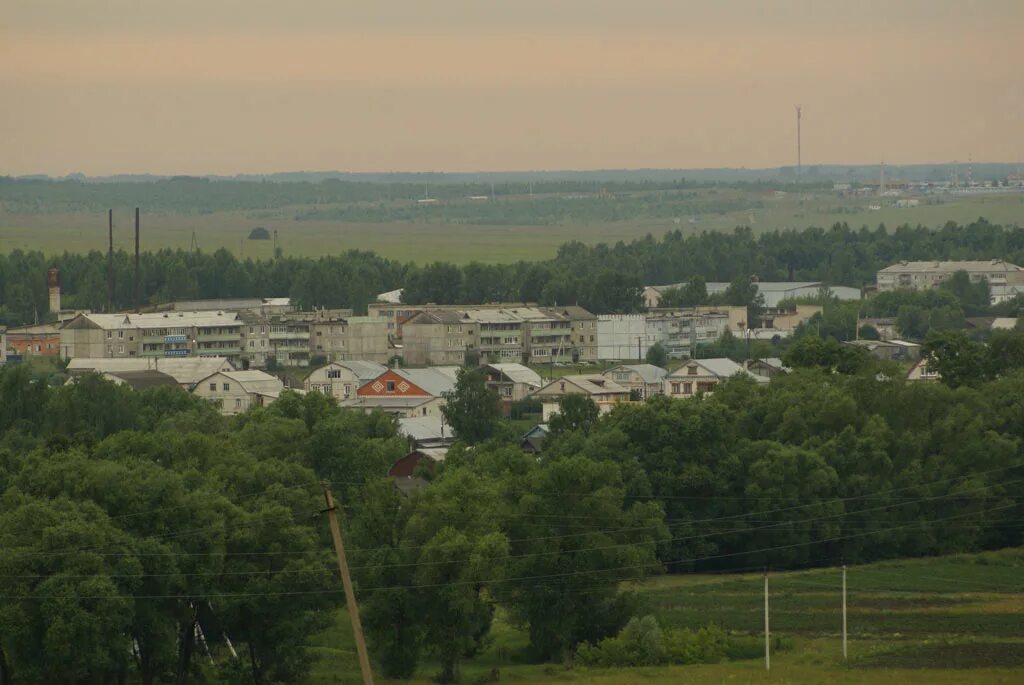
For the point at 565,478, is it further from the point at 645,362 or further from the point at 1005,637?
the point at 645,362

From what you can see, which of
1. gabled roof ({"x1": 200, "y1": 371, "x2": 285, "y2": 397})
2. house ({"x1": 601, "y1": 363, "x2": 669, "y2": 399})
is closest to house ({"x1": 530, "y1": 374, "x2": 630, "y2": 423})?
house ({"x1": 601, "y1": 363, "x2": 669, "y2": 399})

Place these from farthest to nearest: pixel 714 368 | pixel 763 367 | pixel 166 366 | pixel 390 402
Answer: pixel 166 366 < pixel 714 368 < pixel 763 367 < pixel 390 402

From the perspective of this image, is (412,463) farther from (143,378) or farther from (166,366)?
(166,366)

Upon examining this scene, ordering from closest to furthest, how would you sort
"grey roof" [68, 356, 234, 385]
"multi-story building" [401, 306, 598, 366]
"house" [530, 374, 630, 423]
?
"house" [530, 374, 630, 423] < "grey roof" [68, 356, 234, 385] < "multi-story building" [401, 306, 598, 366]

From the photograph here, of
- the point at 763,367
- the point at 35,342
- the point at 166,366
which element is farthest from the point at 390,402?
the point at 35,342

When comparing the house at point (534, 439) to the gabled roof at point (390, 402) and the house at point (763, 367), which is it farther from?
the house at point (763, 367)

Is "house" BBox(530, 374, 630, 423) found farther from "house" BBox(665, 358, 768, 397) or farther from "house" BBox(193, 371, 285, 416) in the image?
"house" BBox(193, 371, 285, 416)
